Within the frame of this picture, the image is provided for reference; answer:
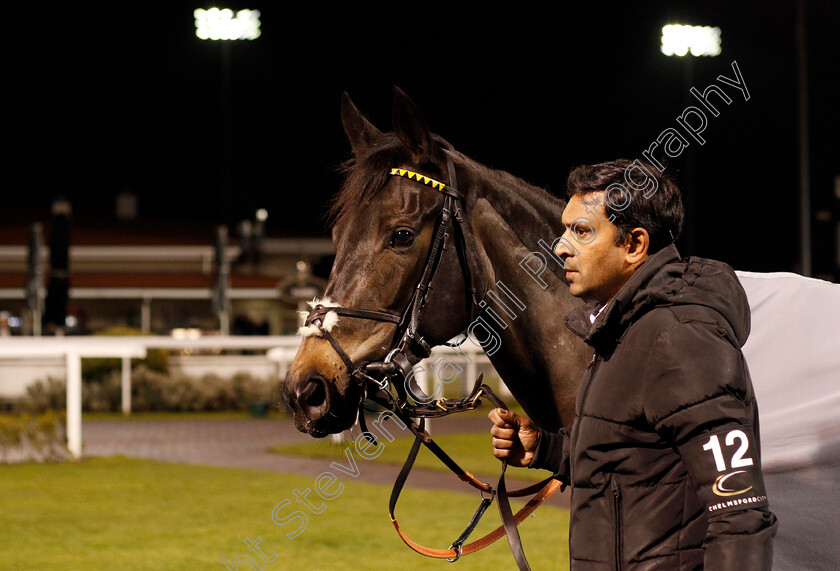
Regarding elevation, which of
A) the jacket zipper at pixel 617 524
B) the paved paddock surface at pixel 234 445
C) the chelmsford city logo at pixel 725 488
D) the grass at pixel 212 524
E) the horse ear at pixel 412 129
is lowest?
the paved paddock surface at pixel 234 445

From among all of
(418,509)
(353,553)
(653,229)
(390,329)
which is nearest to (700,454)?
(653,229)

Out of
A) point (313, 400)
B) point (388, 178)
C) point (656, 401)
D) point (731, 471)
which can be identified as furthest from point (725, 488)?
point (388, 178)

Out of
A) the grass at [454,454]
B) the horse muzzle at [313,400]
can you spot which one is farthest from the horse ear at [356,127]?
the grass at [454,454]

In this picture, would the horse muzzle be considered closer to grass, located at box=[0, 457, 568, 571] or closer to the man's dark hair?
the man's dark hair

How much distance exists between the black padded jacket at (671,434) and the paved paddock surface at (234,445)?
583 cm

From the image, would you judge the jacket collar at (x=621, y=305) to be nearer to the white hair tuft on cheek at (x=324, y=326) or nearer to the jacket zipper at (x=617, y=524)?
the jacket zipper at (x=617, y=524)

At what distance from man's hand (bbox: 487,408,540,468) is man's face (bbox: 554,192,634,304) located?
453 millimetres

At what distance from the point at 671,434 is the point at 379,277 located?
1.14 metres

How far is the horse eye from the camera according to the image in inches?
98.0

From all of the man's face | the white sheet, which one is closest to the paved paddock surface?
the white sheet

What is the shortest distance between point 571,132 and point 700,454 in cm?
1869

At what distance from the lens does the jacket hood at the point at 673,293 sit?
5.00ft

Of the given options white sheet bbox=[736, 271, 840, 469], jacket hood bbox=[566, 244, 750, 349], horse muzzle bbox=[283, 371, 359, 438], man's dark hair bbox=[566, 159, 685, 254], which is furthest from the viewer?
white sheet bbox=[736, 271, 840, 469]

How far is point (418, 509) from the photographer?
22.1ft
